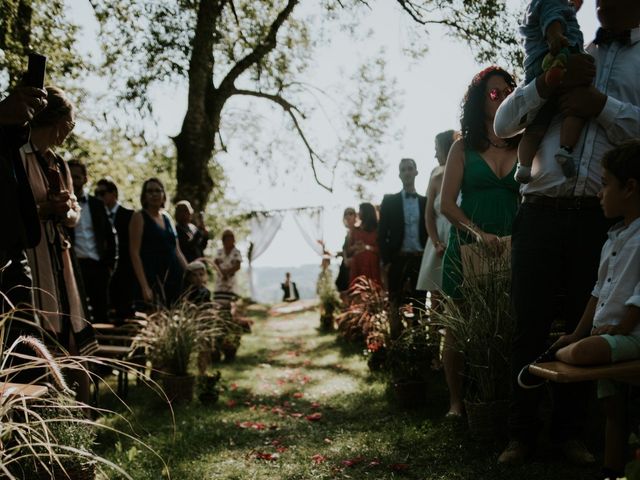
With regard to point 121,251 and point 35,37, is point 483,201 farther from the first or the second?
point 121,251

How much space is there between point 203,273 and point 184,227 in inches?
35.6

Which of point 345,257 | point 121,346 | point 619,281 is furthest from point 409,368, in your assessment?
point 345,257

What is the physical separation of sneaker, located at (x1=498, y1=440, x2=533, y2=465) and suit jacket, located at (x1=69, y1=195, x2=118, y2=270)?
15.2 feet

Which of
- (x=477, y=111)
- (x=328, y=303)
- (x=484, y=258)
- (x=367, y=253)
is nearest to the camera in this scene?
(x=484, y=258)

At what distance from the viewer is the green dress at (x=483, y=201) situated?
3.64m

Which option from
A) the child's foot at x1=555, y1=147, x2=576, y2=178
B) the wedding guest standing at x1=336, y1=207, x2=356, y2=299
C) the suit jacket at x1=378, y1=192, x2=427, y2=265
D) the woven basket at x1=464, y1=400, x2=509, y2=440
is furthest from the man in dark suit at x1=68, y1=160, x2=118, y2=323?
the child's foot at x1=555, y1=147, x2=576, y2=178

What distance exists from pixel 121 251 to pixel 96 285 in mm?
699

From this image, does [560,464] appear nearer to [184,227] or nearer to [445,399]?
[445,399]

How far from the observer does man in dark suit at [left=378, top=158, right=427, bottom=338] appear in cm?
651

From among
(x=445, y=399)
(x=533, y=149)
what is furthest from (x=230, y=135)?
(x=533, y=149)

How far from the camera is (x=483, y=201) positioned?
3.68m

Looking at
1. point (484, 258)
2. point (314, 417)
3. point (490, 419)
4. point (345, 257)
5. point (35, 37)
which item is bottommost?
point (314, 417)

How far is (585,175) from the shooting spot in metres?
2.73

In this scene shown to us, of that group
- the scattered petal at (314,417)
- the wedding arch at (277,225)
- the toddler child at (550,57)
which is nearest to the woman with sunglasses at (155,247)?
the scattered petal at (314,417)
